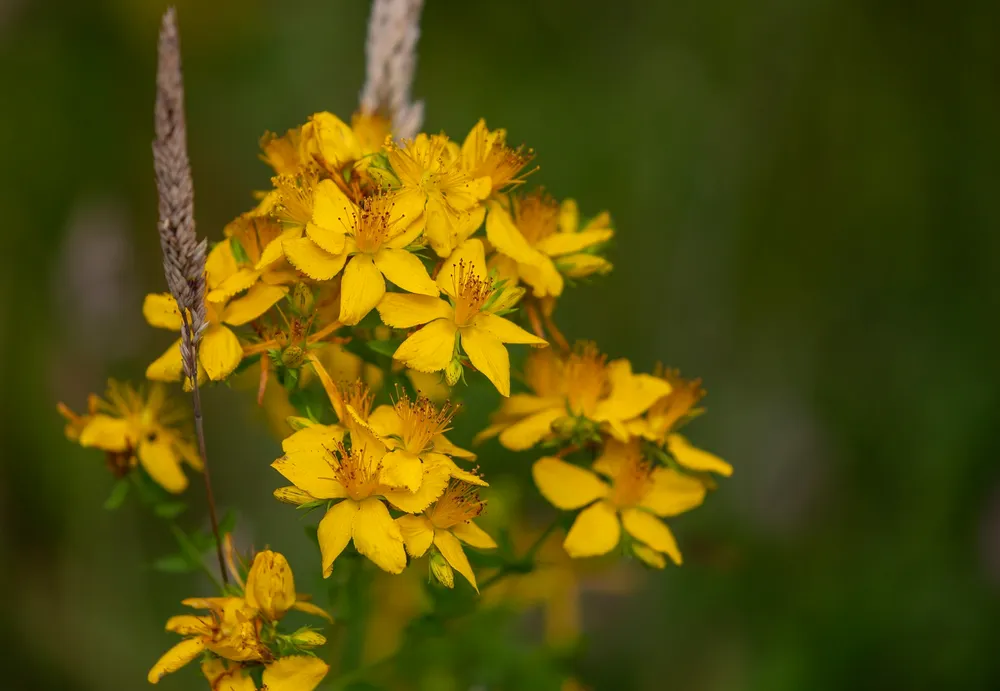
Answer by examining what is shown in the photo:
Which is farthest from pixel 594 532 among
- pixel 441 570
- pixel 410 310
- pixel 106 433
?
pixel 106 433

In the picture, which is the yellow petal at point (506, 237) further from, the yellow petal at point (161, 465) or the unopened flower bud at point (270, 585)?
the yellow petal at point (161, 465)

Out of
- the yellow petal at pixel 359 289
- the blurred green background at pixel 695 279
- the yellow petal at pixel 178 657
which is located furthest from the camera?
the blurred green background at pixel 695 279

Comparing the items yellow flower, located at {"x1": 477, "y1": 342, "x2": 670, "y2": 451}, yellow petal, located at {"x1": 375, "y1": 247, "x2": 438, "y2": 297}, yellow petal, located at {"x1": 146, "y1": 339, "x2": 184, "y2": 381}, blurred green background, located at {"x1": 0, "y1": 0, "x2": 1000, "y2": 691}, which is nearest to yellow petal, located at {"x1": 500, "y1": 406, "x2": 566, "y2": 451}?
yellow flower, located at {"x1": 477, "y1": 342, "x2": 670, "y2": 451}

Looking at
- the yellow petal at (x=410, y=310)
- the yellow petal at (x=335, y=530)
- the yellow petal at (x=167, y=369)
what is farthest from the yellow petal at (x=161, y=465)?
the yellow petal at (x=410, y=310)

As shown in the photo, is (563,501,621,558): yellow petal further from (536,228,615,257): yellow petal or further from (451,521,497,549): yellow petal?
(536,228,615,257): yellow petal

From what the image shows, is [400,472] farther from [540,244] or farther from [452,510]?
[540,244]
